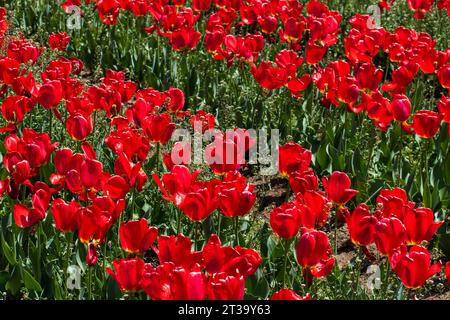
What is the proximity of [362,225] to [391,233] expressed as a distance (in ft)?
0.45

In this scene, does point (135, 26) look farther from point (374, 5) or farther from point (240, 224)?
point (240, 224)

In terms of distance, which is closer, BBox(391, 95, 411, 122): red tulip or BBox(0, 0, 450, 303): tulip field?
BBox(0, 0, 450, 303): tulip field

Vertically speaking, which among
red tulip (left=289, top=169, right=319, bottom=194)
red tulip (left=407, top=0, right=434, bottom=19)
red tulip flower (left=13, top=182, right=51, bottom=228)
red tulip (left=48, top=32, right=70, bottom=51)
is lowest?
red tulip flower (left=13, top=182, right=51, bottom=228)

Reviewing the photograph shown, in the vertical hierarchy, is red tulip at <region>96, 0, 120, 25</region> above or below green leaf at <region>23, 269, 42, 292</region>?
above

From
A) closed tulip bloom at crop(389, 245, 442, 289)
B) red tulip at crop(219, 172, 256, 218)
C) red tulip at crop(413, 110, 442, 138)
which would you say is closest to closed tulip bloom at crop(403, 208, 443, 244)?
closed tulip bloom at crop(389, 245, 442, 289)

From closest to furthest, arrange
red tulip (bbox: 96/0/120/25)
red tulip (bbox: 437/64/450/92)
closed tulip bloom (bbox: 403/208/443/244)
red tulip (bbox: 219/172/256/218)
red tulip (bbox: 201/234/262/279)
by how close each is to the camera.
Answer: red tulip (bbox: 201/234/262/279) → closed tulip bloom (bbox: 403/208/443/244) → red tulip (bbox: 219/172/256/218) → red tulip (bbox: 437/64/450/92) → red tulip (bbox: 96/0/120/25)

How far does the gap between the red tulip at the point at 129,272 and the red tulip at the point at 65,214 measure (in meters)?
0.41

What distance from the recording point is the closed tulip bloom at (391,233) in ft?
9.24

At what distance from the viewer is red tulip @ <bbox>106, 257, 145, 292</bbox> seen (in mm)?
2627

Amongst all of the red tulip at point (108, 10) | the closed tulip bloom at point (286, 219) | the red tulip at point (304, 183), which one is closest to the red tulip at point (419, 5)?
the red tulip at point (108, 10)

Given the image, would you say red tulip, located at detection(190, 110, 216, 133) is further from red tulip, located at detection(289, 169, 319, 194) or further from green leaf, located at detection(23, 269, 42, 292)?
green leaf, located at detection(23, 269, 42, 292)

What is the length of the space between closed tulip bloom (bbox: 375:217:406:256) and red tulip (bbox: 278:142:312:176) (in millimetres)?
684

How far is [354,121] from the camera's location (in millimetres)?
5012

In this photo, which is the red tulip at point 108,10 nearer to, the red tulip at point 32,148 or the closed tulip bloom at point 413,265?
the red tulip at point 32,148
